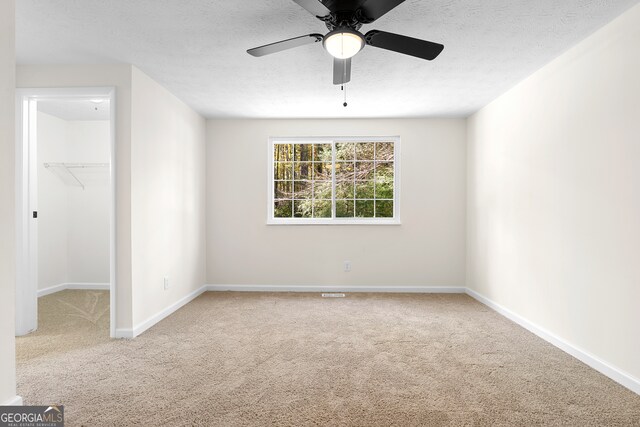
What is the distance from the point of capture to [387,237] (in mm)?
5141

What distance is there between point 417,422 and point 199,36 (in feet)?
9.44

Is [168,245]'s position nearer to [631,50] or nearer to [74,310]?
[74,310]

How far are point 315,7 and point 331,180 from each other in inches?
133

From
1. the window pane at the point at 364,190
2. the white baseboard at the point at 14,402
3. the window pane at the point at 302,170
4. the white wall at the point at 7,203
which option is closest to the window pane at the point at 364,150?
the window pane at the point at 364,190

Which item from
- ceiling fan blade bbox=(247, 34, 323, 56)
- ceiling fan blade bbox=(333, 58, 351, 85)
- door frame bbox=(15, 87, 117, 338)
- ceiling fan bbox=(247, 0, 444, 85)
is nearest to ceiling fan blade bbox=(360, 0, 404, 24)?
ceiling fan bbox=(247, 0, 444, 85)

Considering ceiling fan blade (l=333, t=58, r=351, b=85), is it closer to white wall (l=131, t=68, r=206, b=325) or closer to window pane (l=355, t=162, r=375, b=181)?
white wall (l=131, t=68, r=206, b=325)

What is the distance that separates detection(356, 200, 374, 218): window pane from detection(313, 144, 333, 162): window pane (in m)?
0.76

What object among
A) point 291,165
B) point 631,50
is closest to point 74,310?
point 291,165

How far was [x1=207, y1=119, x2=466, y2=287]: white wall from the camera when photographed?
5113mm

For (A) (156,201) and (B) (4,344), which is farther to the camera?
(A) (156,201)

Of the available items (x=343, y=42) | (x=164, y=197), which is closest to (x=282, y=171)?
(x=164, y=197)

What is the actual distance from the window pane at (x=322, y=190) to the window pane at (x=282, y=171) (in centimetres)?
40

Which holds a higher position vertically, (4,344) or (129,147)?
(129,147)

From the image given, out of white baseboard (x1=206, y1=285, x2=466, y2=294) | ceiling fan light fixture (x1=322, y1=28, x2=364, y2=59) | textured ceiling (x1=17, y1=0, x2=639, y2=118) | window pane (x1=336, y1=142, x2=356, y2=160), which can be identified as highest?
textured ceiling (x1=17, y1=0, x2=639, y2=118)
